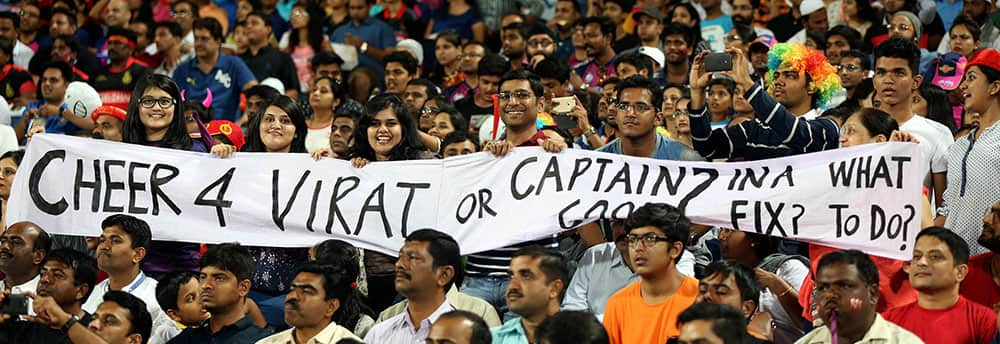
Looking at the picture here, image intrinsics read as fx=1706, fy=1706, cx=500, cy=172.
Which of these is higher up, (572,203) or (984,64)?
(984,64)

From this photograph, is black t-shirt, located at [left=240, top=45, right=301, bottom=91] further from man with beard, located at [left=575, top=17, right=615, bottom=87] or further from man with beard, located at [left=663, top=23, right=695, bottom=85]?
man with beard, located at [left=663, top=23, right=695, bottom=85]

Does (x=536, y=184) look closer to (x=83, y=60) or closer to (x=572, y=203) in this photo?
(x=572, y=203)

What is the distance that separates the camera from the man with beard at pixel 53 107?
12.7 meters

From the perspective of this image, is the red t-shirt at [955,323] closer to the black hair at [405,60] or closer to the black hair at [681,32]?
the black hair at [681,32]

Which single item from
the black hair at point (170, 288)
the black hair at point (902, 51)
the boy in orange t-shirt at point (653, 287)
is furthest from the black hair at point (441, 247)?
the black hair at point (902, 51)

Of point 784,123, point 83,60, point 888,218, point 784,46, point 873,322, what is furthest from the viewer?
point 83,60

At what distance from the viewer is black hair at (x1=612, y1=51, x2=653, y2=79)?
1202 cm

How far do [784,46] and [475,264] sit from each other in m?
2.34

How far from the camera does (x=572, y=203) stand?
8570 mm

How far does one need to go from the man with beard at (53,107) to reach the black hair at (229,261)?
13.6 feet

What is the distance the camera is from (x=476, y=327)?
714 centimetres

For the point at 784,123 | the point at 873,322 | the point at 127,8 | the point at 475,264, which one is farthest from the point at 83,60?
the point at 873,322

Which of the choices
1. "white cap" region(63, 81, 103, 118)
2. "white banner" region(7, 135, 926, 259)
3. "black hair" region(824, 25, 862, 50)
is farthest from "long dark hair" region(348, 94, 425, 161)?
"black hair" region(824, 25, 862, 50)

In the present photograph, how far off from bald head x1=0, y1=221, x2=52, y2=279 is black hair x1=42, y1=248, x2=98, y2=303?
0.33 meters
